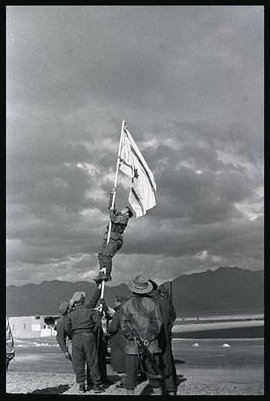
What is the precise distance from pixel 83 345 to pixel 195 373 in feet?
10.1

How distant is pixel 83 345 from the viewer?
907 cm

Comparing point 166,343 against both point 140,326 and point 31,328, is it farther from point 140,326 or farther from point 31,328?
point 31,328

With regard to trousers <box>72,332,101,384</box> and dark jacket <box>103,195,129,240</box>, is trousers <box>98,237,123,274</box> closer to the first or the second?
dark jacket <box>103,195,129,240</box>


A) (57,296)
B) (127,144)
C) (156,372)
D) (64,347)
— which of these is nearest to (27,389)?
(64,347)

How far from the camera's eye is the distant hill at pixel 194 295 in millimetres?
48094

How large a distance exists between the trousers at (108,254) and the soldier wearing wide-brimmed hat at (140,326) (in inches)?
97.2

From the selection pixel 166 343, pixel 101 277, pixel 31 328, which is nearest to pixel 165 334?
pixel 166 343

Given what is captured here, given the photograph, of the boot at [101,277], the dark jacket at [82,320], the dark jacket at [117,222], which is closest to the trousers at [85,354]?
the dark jacket at [82,320]

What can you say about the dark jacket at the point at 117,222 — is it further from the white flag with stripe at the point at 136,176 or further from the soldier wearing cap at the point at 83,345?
the soldier wearing cap at the point at 83,345

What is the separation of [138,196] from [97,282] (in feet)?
7.34

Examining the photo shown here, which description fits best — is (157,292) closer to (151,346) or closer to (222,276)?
(151,346)

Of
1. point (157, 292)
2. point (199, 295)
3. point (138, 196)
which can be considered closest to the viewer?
point (157, 292)

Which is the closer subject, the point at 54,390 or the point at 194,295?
the point at 54,390
